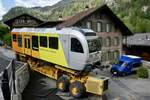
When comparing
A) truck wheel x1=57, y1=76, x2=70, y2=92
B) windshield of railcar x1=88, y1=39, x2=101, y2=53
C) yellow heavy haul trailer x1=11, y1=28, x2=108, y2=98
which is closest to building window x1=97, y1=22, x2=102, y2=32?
yellow heavy haul trailer x1=11, y1=28, x2=108, y2=98

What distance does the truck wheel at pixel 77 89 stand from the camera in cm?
1992

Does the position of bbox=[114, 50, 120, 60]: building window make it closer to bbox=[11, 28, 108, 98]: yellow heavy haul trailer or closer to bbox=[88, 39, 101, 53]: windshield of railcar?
bbox=[11, 28, 108, 98]: yellow heavy haul trailer

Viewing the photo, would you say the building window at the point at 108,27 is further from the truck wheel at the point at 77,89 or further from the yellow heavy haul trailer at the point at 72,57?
the truck wheel at the point at 77,89

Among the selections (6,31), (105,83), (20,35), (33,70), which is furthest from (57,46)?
(6,31)

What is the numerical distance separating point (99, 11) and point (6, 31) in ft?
109

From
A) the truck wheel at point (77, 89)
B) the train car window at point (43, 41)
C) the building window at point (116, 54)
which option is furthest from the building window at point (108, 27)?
the truck wheel at point (77, 89)

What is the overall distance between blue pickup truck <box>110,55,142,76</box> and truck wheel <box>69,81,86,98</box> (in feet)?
31.6

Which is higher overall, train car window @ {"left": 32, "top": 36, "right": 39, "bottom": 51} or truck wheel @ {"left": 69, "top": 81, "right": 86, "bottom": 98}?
train car window @ {"left": 32, "top": 36, "right": 39, "bottom": 51}

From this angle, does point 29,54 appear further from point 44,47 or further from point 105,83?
point 105,83

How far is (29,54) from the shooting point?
27938 mm

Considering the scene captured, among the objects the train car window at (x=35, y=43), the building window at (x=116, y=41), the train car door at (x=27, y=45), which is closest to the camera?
the train car window at (x=35, y=43)

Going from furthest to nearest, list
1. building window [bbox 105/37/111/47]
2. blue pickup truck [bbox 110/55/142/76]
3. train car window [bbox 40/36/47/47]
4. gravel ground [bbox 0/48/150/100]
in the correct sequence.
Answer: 1. building window [bbox 105/37/111/47]
2. blue pickup truck [bbox 110/55/142/76]
3. train car window [bbox 40/36/47/47]
4. gravel ground [bbox 0/48/150/100]

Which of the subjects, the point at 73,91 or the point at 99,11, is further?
the point at 99,11

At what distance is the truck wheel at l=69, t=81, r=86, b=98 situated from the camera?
19922 millimetres
